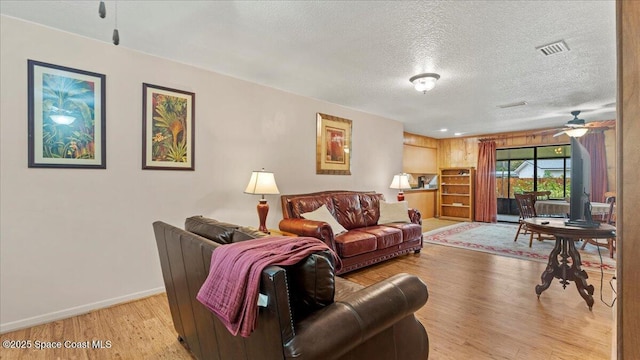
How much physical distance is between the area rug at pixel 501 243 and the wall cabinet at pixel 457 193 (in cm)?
95

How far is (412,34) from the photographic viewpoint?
242cm

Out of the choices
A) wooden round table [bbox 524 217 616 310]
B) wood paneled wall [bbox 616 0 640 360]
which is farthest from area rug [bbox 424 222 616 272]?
wood paneled wall [bbox 616 0 640 360]

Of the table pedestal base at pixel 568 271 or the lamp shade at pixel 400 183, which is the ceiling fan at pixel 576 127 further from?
the lamp shade at pixel 400 183

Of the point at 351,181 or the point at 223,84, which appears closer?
the point at 223,84

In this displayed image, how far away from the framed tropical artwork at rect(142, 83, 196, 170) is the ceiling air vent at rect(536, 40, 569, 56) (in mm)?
3513

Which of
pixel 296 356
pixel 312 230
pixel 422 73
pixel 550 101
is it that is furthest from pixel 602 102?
pixel 296 356

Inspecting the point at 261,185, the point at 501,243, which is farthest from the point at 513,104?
the point at 261,185

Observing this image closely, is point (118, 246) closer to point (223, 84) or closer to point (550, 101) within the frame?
point (223, 84)

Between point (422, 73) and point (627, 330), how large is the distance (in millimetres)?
3188

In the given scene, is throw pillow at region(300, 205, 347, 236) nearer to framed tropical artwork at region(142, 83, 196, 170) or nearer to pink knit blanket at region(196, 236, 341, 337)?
framed tropical artwork at region(142, 83, 196, 170)

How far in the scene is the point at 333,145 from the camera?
4676 mm

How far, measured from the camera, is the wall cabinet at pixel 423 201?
725 centimetres

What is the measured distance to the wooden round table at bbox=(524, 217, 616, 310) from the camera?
2.40 meters

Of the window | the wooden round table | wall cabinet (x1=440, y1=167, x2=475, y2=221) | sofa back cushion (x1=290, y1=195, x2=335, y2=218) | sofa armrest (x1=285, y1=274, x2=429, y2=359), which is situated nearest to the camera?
sofa armrest (x1=285, y1=274, x2=429, y2=359)
